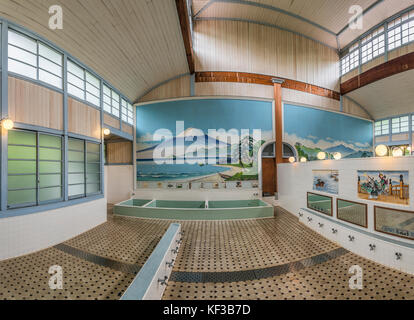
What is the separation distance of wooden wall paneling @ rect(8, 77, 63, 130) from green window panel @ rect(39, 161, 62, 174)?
0.95 meters

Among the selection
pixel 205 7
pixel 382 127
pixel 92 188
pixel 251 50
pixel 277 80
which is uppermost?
pixel 205 7

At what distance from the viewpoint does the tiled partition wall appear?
2877mm

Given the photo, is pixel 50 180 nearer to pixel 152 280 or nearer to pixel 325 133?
pixel 152 280

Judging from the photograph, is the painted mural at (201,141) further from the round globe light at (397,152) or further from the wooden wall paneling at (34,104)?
the round globe light at (397,152)

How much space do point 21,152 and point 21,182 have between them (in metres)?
0.70

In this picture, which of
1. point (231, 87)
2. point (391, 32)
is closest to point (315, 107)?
point (391, 32)

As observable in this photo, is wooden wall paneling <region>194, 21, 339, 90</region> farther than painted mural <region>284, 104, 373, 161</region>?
No

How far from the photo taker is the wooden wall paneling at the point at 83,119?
476 centimetres

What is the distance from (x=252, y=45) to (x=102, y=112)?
8028 mm

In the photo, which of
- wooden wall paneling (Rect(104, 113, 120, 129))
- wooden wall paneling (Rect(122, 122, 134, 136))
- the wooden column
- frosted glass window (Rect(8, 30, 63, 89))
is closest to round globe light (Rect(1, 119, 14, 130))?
frosted glass window (Rect(8, 30, 63, 89))

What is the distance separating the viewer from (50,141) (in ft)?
14.0

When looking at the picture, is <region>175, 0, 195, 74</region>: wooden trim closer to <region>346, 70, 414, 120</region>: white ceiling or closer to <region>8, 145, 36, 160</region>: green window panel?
<region>8, 145, 36, 160</region>: green window panel

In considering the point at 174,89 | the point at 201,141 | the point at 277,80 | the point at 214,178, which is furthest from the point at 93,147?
the point at 277,80

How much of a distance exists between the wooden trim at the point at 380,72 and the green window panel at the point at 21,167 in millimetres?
14413
